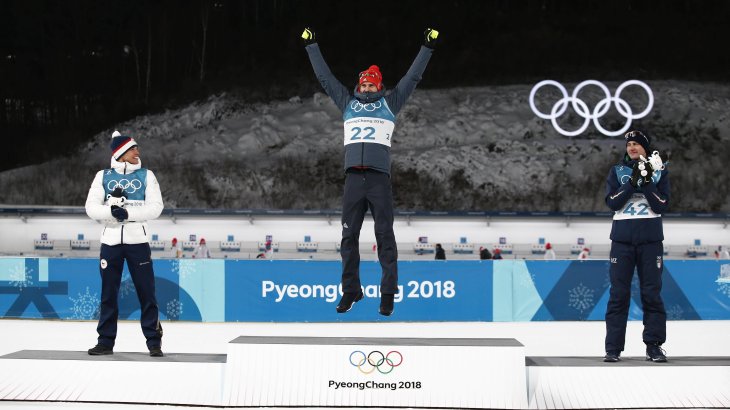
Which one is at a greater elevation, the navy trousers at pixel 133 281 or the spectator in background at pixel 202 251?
the navy trousers at pixel 133 281

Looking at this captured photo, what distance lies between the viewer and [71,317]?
66.4 ft

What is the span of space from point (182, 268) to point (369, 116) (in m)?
12.0

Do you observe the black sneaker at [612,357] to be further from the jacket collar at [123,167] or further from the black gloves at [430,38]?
the jacket collar at [123,167]

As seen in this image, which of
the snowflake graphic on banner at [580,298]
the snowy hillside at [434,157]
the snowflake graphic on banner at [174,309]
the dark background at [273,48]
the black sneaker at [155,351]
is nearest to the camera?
the black sneaker at [155,351]

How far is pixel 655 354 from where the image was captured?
9.55 metres

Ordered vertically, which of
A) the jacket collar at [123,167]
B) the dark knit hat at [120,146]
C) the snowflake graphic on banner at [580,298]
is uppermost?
the dark knit hat at [120,146]

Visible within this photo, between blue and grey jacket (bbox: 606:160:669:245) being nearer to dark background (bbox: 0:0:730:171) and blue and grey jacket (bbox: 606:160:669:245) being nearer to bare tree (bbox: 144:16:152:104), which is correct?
dark background (bbox: 0:0:730:171)

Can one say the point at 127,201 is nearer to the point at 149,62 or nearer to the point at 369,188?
the point at 369,188

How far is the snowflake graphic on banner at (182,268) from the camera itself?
2012cm

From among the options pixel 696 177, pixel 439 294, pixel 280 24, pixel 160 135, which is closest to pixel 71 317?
pixel 439 294

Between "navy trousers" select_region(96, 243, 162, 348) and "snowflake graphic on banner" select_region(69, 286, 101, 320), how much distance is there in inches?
427

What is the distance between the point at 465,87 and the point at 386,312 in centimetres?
5133

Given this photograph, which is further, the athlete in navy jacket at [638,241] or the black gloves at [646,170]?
the athlete in navy jacket at [638,241]

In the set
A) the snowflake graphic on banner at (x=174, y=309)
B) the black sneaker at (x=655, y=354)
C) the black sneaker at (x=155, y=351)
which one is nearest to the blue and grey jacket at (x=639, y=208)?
the black sneaker at (x=655, y=354)
